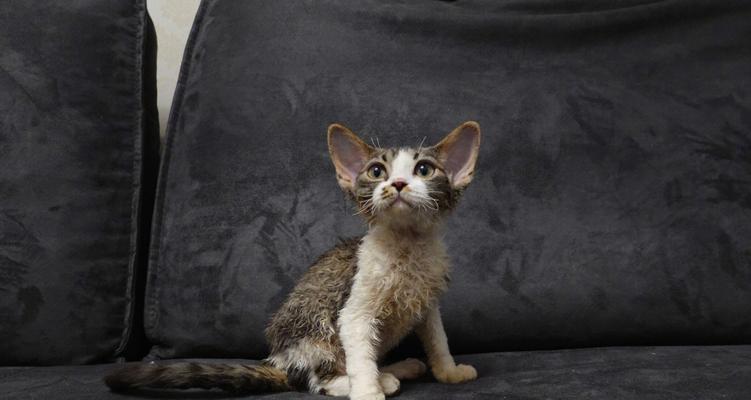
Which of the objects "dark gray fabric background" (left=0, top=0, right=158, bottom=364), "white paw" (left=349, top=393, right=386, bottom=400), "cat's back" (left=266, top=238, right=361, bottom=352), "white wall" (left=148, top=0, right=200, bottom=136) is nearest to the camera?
"white paw" (left=349, top=393, right=386, bottom=400)

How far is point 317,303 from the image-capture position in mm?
1030

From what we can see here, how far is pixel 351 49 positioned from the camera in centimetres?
141

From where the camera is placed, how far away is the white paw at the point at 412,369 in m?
1.08

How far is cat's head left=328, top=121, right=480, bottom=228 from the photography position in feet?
3.08

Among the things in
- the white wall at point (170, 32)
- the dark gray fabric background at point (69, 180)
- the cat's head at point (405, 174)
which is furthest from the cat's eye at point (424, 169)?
the white wall at point (170, 32)

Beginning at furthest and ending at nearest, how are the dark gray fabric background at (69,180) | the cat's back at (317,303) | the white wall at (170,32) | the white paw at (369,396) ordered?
the white wall at (170,32) < the dark gray fabric background at (69,180) < the cat's back at (317,303) < the white paw at (369,396)

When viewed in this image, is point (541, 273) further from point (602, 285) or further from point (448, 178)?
point (448, 178)

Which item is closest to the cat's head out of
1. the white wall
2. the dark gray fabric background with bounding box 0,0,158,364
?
the dark gray fabric background with bounding box 0,0,158,364

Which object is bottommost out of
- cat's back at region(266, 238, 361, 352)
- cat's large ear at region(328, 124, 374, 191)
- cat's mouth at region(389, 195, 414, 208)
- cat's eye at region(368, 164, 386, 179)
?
cat's back at region(266, 238, 361, 352)

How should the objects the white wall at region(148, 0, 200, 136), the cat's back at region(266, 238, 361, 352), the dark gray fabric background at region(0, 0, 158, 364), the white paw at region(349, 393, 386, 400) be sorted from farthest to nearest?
the white wall at region(148, 0, 200, 136) < the dark gray fabric background at region(0, 0, 158, 364) < the cat's back at region(266, 238, 361, 352) < the white paw at region(349, 393, 386, 400)

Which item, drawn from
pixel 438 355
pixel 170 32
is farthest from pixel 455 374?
pixel 170 32

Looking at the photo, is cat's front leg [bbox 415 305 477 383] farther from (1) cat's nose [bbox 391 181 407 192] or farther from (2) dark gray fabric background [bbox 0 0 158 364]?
(2) dark gray fabric background [bbox 0 0 158 364]

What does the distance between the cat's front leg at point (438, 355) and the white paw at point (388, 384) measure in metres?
0.09

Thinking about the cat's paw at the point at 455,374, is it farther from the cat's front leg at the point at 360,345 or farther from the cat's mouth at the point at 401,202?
the cat's mouth at the point at 401,202
